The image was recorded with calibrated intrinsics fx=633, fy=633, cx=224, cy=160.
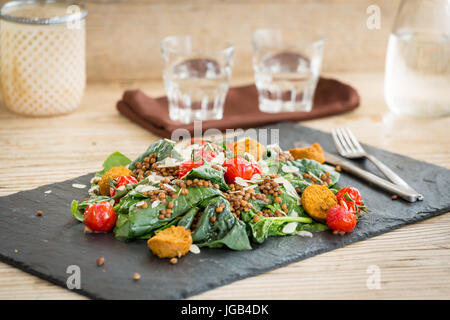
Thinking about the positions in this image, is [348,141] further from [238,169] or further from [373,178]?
[238,169]

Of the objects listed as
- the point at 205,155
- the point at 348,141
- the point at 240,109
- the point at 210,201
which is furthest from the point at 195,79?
the point at 210,201

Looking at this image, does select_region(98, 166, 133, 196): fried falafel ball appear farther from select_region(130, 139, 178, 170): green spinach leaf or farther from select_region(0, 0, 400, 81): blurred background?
select_region(0, 0, 400, 81): blurred background

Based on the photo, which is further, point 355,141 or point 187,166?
point 355,141

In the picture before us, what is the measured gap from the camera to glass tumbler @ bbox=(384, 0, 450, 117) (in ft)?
6.97

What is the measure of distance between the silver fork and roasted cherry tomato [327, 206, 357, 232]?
0.32 metres

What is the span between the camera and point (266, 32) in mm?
2283

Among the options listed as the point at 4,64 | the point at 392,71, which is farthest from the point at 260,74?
the point at 4,64

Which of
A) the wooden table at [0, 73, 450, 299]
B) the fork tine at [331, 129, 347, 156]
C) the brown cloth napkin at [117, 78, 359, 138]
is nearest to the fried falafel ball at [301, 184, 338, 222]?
the wooden table at [0, 73, 450, 299]

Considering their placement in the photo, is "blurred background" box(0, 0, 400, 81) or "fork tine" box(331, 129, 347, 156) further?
"blurred background" box(0, 0, 400, 81)

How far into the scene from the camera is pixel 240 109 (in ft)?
7.43

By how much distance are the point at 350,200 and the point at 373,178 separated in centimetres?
23

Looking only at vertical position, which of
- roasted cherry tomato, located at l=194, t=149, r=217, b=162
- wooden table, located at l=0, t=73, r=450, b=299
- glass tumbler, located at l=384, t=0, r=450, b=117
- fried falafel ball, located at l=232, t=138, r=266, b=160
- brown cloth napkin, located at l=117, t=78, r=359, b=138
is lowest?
wooden table, located at l=0, t=73, r=450, b=299

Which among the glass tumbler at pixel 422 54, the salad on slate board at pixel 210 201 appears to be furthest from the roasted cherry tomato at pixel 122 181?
the glass tumbler at pixel 422 54

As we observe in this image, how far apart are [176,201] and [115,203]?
17 cm
